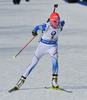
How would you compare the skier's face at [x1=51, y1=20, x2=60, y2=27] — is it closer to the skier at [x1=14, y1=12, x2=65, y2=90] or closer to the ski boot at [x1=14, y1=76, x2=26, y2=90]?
the skier at [x1=14, y1=12, x2=65, y2=90]

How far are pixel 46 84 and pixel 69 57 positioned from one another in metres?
2.68

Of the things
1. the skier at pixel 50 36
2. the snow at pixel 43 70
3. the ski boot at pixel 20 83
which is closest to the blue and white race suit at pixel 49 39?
the skier at pixel 50 36

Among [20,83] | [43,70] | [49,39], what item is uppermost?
[49,39]

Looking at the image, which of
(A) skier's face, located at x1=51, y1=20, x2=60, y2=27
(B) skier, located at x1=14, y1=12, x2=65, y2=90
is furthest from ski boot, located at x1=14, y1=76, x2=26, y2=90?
(A) skier's face, located at x1=51, y1=20, x2=60, y2=27

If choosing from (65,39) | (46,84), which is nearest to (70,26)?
(65,39)

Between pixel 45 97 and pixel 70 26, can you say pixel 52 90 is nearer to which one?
pixel 45 97

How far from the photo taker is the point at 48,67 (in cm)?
724

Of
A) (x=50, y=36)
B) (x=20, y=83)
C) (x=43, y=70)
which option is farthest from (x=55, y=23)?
(x=43, y=70)

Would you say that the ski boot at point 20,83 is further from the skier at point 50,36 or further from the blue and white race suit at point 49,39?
the blue and white race suit at point 49,39

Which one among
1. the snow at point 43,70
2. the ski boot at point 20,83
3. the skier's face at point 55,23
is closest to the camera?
the skier's face at point 55,23

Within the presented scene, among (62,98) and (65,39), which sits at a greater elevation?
(62,98)

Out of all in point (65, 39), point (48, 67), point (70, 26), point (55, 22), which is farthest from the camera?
point (70, 26)

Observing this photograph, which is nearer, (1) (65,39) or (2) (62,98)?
(2) (62,98)

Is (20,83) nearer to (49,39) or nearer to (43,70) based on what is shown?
(49,39)
